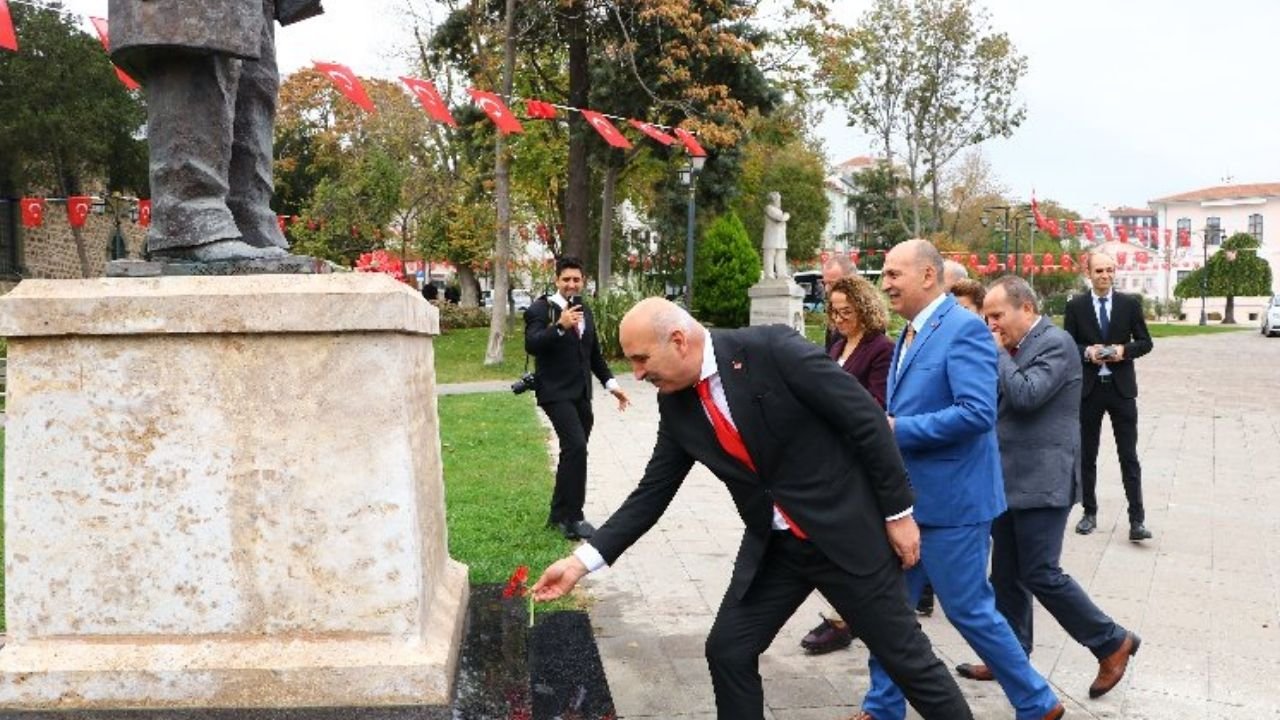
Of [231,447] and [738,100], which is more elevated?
[738,100]

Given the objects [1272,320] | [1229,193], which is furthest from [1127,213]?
[1272,320]

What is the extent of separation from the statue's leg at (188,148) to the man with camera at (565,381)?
3.69 m

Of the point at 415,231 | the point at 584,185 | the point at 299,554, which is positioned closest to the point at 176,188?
the point at 299,554

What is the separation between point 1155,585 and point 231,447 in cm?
520

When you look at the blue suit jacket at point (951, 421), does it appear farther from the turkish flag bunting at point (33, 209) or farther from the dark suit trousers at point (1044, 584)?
the turkish flag bunting at point (33, 209)

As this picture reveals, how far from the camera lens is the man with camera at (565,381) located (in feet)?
24.6

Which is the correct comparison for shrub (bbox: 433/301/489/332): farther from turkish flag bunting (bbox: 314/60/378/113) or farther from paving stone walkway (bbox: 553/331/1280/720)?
paving stone walkway (bbox: 553/331/1280/720)

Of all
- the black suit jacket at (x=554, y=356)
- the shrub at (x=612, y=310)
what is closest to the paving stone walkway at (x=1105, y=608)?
the black suit jacket at (x=554, y=356)

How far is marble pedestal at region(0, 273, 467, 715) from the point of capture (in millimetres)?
3398

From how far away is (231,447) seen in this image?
11.3ft

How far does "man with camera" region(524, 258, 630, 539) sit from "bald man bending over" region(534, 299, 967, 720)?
405 centimetres

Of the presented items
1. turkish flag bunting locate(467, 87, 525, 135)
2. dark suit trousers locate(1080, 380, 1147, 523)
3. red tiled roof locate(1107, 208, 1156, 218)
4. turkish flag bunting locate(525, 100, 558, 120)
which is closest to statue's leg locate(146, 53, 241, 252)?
dark suit trousers locate(1080, 380, 1147, 523)

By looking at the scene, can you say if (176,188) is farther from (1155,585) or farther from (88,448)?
(1155,585)

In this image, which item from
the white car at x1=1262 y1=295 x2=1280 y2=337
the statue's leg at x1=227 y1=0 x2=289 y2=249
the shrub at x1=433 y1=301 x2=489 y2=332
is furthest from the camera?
the white car at x1=1262 y1=295 x2=1280 y2=337
